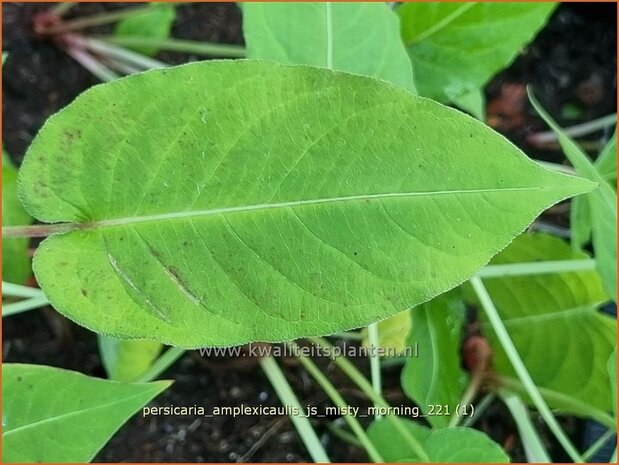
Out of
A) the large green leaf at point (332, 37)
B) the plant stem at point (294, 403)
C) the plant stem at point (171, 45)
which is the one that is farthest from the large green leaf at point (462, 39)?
the plant stem at point (294, 403)

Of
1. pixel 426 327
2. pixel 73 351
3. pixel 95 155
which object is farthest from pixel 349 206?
pixel 73 351

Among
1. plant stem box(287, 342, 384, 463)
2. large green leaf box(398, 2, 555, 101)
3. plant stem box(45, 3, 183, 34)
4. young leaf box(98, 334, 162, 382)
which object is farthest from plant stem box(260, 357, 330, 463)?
plant stem box(45, 3, 183, 34)

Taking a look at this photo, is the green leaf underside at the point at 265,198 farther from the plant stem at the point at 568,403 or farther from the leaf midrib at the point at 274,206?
the plant stem at the point at 568,403

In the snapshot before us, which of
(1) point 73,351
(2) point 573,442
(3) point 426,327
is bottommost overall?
(2) point 573,442

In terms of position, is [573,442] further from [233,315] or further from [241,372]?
[233,315]

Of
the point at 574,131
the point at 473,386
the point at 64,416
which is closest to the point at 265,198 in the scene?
the point at 64,416
